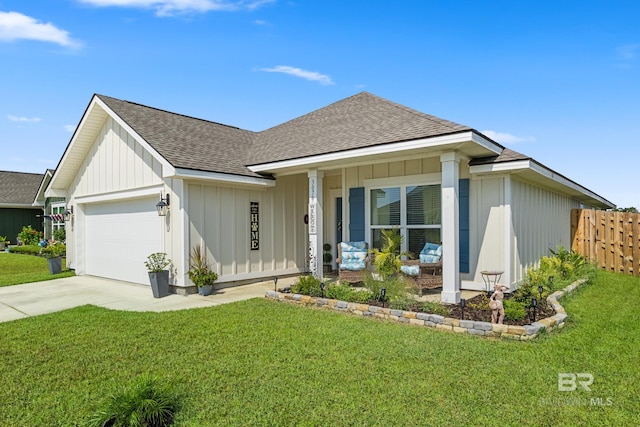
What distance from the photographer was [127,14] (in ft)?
28.2

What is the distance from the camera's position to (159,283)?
831cm

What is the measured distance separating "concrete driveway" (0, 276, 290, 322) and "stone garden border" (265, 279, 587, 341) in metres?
1.92

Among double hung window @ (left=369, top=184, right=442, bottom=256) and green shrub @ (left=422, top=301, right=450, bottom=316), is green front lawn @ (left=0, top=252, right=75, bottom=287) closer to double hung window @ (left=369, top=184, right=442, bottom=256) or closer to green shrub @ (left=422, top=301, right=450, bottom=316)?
double hung window @ (left=369, top=184, right=442, bottom=256)

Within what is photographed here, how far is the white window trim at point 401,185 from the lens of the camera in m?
8.50

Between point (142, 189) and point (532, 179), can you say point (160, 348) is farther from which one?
point (532, 179)

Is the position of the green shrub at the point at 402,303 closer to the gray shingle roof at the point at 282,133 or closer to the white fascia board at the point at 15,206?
the gray shingle roof at the point at 282,133

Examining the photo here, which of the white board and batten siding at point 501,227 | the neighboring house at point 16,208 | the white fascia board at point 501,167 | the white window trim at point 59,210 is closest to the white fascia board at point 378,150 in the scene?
the white fascia board at point 501,167

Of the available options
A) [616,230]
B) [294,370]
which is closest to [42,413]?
[294,370]

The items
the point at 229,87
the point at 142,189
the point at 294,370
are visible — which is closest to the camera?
the point at 294,370

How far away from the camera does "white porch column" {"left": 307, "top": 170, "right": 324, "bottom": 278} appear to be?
8922 millimetres

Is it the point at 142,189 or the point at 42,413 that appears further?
the point at 142,189

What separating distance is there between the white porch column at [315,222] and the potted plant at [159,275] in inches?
129

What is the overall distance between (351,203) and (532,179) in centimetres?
429

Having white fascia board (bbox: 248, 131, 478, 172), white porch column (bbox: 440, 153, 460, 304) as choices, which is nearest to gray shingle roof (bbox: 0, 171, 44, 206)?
white fascia board (bbox: 248, 131, 478, 172)
